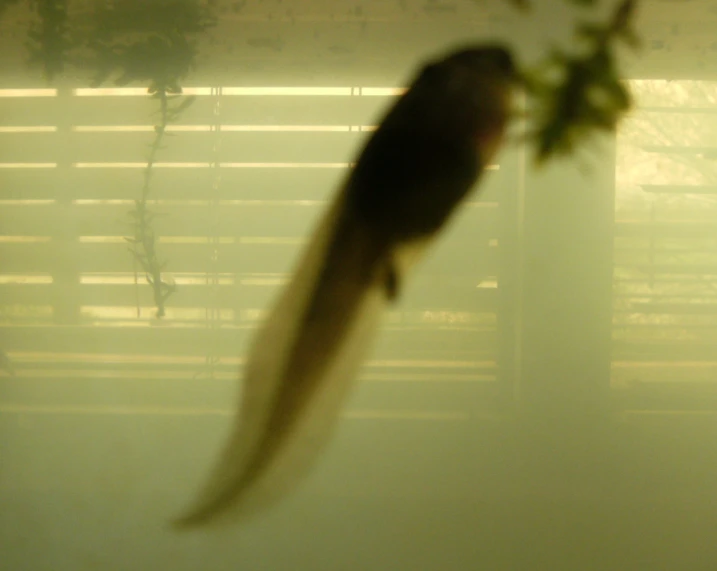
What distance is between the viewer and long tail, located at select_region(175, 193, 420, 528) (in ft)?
3.72

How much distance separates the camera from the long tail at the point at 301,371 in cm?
113

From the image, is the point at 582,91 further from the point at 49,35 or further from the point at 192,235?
the point at 49,35

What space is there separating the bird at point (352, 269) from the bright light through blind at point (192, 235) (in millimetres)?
125

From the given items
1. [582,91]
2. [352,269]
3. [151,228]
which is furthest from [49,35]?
[582,91]

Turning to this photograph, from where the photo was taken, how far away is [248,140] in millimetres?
1357

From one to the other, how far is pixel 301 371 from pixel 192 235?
0.42 meters

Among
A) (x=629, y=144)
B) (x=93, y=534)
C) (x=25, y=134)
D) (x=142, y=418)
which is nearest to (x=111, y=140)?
(x=25, y=134)

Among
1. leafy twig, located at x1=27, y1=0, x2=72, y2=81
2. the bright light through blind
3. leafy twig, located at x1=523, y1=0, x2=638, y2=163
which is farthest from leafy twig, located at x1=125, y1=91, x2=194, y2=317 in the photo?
leafy twig, located at x1=523, y1=0, x2=638, y2=163

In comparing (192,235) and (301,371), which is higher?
(192,235)

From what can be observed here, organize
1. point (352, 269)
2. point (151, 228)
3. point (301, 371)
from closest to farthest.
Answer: point (352, 269) → point (301, 371) → point (151, 228)

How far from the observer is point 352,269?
111 cm

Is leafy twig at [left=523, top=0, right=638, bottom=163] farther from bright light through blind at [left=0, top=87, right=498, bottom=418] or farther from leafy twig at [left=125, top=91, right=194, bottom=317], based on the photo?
leafy twig at [left=125, top=91, right=194, bottom=317]

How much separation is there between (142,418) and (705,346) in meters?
1.26

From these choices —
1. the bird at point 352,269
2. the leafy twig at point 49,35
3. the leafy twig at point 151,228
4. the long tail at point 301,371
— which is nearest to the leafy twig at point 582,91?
the bird at point 352,269
